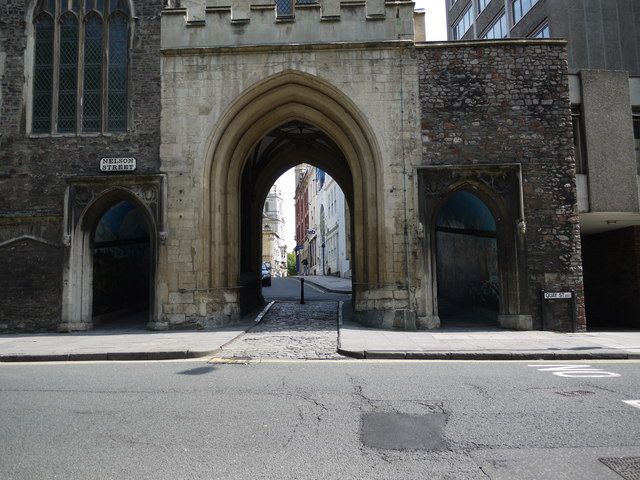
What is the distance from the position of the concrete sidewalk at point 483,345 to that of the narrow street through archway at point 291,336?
0.47 m

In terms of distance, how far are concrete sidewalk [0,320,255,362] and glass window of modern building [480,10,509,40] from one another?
82.5 ft

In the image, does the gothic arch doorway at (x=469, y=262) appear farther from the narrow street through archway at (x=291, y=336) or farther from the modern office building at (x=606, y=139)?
the narrow street through archway at (x=291, y=336)

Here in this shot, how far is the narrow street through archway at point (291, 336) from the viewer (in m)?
9.09

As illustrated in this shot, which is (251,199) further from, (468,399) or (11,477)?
(11,477)

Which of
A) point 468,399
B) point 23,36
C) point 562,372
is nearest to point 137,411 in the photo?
point 468,399

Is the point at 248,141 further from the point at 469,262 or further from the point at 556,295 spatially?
the point at 556,295

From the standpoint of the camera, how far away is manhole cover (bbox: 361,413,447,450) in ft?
13.8

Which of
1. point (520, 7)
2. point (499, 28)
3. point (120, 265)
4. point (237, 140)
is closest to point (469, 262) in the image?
point (237, 140)

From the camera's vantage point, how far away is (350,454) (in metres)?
3.99

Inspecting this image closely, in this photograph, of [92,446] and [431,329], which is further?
[431,329]

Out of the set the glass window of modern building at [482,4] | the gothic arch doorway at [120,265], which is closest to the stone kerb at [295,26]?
the gothic arch doorway at [120,265]

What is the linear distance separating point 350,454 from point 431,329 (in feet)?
29.2

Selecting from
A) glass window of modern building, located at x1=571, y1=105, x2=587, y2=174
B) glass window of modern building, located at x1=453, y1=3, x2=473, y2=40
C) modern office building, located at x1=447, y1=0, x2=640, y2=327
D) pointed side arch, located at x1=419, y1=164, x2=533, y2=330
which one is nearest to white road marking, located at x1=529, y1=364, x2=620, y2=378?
pointed side arch, located at x1=419, y1=164, x2=533, y2=330

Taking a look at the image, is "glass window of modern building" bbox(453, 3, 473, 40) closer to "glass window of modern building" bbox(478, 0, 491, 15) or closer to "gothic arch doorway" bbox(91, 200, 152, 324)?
"glass window of modern building" bbox(478, 0, 491, 15)
